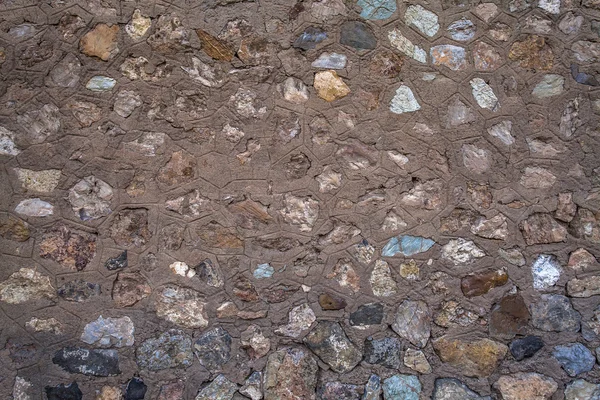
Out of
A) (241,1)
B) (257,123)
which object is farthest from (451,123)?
(241,1)

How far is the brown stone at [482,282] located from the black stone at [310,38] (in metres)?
1.15

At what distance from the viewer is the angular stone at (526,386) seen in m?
2.60

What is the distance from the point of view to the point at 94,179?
244 centimetres

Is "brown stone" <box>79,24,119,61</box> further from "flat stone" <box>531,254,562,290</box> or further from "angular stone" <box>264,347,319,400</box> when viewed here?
"flat stone" <box>531,254,562,290</box>

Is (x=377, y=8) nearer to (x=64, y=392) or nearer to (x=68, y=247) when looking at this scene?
(x=68, y=247)

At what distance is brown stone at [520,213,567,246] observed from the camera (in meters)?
2.62

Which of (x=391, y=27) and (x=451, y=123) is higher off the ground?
(x=391, y=27)

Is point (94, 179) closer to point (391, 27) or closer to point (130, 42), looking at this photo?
point (130, 42)

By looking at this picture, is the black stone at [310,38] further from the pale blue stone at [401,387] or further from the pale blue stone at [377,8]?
the pale blue stone at [401,387]

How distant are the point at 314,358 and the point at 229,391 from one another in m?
0.37

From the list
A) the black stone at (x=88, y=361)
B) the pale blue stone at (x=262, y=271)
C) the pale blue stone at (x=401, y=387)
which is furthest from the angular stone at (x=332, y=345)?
the black stone at (x=88, y=361)

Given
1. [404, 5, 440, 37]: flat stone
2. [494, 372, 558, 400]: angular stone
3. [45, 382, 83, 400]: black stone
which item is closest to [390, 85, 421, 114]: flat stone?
[404, 5, 440, 37]: flat stone

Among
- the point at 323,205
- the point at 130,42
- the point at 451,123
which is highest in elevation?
the point at 130,42

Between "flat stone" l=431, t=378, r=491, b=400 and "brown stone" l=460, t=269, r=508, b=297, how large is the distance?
36 centimetres
